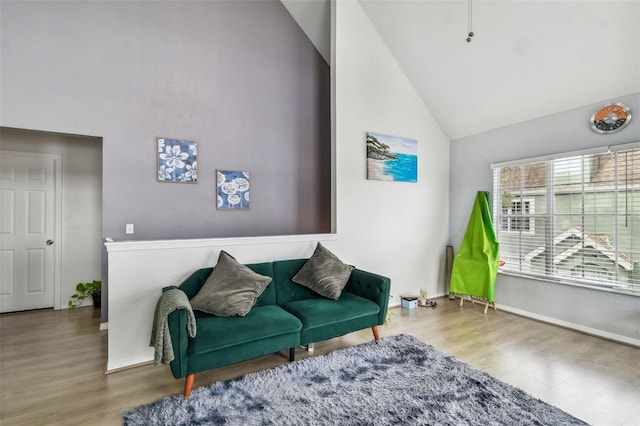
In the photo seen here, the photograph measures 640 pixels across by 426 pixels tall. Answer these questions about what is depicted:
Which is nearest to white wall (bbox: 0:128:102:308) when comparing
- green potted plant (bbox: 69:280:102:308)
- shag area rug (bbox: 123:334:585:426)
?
green potted plant (bbox: 69:280:102:308)

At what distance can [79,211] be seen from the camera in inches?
166

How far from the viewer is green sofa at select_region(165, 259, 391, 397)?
2.06 metres

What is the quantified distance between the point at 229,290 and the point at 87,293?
9.72 ft

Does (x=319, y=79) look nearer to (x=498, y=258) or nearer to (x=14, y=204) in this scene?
(x=498, y=258)

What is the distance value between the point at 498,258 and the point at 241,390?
3.43 meters

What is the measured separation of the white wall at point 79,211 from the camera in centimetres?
411

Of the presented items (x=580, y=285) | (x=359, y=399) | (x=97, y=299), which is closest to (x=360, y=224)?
(x=359, y=399)

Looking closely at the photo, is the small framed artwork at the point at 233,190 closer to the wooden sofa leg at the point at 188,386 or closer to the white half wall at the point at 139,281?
the white half wall at the point at 139,281

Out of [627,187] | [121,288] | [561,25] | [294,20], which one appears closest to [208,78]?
[294,20]

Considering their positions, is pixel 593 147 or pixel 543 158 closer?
pixel 593 147

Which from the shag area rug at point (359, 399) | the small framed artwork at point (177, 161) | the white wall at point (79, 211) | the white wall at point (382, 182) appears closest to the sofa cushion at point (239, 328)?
the shag area rug at point (359, 399)

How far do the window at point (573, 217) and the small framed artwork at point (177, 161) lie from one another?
395 cm

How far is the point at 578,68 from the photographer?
3076mm

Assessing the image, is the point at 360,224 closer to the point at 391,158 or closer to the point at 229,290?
the point at 391,158
